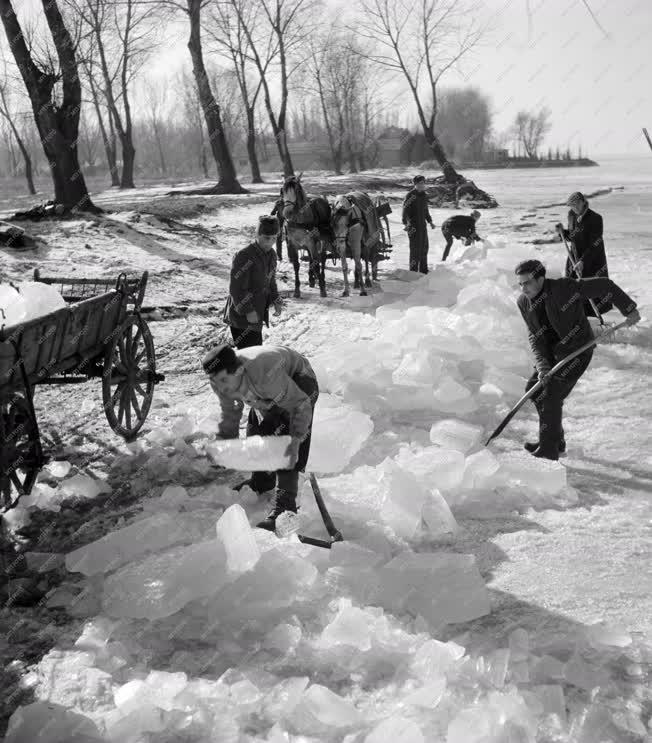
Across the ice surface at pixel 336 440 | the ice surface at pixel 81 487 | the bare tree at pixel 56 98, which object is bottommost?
the ice surface at pixel 81 487

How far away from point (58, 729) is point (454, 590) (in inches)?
69.1

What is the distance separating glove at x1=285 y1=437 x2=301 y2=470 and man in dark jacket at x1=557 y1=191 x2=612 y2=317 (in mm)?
5098

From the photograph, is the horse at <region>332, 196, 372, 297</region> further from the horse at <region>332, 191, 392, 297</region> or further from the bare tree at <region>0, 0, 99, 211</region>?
the bare tree at <region>0, 0, 99, 211</region>

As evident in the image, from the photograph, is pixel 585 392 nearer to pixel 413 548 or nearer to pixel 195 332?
pixel 413 548

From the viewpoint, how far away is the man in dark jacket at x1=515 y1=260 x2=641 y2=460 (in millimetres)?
4984

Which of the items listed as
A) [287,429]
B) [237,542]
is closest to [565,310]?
[287,429]

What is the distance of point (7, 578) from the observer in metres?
3.96

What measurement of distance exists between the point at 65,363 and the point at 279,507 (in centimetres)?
165

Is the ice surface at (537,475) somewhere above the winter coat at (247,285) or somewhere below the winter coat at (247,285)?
below

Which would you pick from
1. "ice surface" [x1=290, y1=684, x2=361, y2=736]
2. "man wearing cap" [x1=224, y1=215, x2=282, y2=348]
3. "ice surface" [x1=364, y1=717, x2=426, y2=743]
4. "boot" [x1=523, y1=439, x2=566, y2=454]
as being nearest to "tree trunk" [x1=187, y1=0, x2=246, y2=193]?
"man wearing cap" [x1=224, y1=215, x2=282, y2=348]

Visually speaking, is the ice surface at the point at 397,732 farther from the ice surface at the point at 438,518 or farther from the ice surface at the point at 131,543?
the ice surface at the point at 131,543

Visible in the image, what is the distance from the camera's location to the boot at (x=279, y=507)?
427cm

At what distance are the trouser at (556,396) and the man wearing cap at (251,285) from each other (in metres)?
2.30

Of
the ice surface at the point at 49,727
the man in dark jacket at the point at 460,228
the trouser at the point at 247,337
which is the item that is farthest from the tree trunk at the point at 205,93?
the ice surface at the point at 49,727
